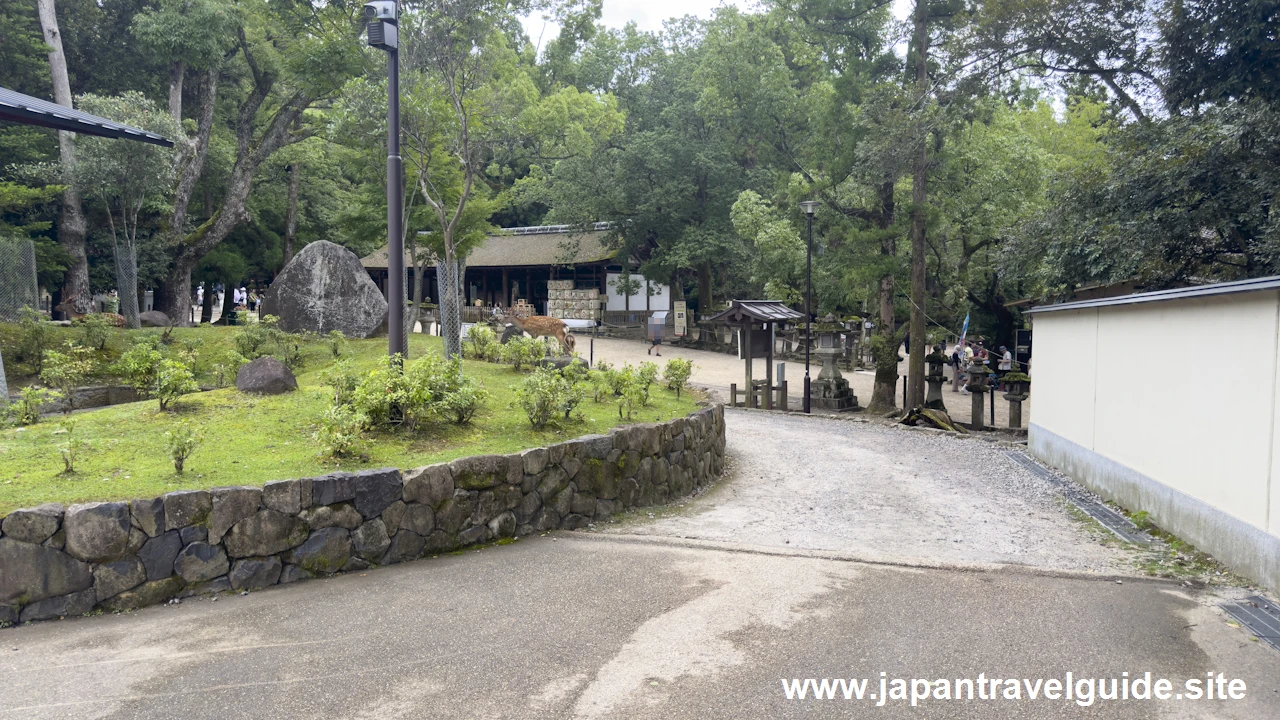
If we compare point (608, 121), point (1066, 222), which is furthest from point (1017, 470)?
point (608, 121)

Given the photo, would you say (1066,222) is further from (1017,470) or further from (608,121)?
(608,121)

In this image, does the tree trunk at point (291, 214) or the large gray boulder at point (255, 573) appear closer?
the large gray boulder at point (255, 573)

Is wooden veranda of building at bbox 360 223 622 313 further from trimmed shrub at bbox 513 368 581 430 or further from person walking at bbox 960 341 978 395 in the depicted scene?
trimmed shrub at bbox 513 368 581 430

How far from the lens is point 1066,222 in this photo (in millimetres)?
15188

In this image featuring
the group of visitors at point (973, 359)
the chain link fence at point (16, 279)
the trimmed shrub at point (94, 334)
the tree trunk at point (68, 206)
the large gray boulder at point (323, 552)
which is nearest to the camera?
the large gray boulder at point (323, 552)

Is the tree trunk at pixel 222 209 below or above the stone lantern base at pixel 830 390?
above

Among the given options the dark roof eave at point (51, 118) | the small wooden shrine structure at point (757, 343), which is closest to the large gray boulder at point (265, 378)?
the dark roof eave at point (51, 118)

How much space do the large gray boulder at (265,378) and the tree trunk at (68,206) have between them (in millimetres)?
14979

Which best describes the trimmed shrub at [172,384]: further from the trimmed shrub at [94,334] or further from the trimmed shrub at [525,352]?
the trimmed shrub at [94,334]

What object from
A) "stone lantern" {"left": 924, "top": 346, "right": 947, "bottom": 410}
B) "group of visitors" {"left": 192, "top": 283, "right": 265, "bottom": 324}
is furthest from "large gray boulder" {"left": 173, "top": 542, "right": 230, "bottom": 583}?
"group of visitors" {"left": 192, "top": 283, "right": 265, "bottom": 324}

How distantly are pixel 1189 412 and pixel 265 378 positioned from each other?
992 cm

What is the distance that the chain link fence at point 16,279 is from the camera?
14781mm

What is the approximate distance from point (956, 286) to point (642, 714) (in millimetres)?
22181

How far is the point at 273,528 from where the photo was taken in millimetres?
5797
